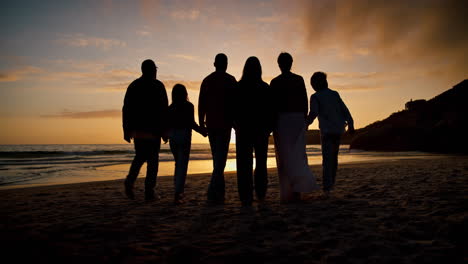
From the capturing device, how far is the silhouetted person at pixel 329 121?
16.4 feet

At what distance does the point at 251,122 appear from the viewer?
4.38 m

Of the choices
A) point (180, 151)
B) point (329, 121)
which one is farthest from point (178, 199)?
point (329, 121)

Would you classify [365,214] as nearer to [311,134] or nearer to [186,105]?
[186,105]

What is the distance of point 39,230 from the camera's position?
10.2ft

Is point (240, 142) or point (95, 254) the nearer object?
point (95, 254)

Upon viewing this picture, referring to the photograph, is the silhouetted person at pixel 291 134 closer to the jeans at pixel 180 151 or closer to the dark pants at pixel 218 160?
the dark pants at pixel 218 160

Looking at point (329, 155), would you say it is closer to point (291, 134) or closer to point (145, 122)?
point (291, 134)

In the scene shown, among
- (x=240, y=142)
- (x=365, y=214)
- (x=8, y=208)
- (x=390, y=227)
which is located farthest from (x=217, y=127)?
(x=8, y=208)

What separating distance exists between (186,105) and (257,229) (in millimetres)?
2536

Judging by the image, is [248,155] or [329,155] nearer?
[248,155]

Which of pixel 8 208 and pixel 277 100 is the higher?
pixel 277 100

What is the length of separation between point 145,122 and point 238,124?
154cm

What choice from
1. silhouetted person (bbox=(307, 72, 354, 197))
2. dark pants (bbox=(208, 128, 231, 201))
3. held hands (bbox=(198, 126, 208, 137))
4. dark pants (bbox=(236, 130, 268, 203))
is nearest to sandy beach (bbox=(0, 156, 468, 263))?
dark pants (bbox=(208, 128, 231, 201))

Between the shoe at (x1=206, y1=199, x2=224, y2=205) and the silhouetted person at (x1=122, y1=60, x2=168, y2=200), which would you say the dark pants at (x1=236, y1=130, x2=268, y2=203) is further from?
the silhouetted person at (x1=122, y1=60, x2=168, y2=200)
